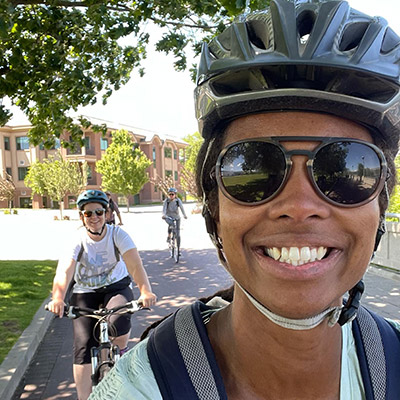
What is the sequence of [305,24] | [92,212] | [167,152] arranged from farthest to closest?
[167,152]
[92,212]
[305,24]

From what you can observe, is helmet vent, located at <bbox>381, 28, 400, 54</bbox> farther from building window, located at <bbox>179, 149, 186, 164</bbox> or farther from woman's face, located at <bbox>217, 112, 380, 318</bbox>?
building window, located at <bbox>179, 149, 186, 164</bbox>

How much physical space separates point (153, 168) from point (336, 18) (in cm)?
6491

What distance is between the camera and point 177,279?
9852 mm

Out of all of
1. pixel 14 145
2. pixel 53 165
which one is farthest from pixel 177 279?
pixel 14 145

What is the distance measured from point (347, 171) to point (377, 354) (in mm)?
622

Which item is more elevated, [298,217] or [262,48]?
[262,48]

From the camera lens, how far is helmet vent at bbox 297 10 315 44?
1469mm

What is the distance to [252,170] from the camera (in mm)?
1357

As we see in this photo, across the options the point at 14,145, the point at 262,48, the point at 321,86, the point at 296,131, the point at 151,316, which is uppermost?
the point at 14,145

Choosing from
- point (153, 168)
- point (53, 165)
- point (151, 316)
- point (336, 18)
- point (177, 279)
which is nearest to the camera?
point (336, 18)

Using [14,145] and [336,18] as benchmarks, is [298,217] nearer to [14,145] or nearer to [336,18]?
[336,18]

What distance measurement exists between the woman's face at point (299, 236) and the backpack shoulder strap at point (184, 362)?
235 mm

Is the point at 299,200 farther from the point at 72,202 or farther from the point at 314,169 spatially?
the point at 72,202

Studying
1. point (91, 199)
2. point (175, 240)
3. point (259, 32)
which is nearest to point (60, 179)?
point (175, 240)
